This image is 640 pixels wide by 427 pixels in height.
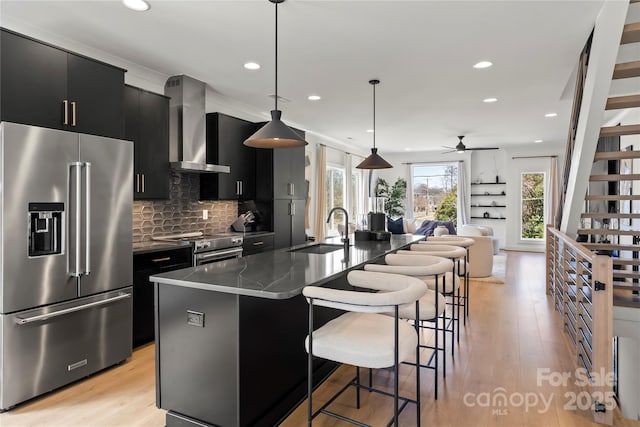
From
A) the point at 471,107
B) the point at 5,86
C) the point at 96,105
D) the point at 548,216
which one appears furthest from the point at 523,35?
the point at 548,216

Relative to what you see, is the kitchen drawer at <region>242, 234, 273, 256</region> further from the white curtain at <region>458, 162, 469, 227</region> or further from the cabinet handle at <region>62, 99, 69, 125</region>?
the white curtain at <region>458, 162, 469, 227</region>

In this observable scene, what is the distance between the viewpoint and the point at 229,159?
4.98 meters

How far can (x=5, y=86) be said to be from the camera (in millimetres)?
2531

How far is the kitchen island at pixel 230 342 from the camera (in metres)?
1.97

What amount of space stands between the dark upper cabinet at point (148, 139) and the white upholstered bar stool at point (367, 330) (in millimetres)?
2619

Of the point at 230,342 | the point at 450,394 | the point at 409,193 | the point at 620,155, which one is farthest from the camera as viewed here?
the point at 409,193

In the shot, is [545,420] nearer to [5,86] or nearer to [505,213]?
[5,86]

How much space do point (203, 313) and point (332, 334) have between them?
0.70 meters

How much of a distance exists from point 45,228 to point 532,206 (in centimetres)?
1071

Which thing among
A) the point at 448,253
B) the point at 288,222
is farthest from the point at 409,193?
the point at 448,253

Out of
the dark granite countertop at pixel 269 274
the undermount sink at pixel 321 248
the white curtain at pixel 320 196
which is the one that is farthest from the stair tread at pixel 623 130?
the white curtain at pixel 320 196

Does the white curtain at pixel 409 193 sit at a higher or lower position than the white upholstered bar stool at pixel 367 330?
higher

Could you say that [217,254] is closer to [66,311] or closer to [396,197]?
[66,311]

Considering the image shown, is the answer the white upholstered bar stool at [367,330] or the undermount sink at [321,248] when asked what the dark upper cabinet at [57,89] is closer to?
the undermount sink at [321,248]
